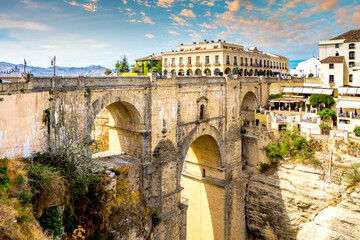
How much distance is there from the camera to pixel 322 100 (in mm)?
30234

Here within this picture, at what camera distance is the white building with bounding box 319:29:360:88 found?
116ft

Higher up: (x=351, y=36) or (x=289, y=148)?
(x=351, y=36)

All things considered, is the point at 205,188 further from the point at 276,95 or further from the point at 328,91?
the point at 328,91

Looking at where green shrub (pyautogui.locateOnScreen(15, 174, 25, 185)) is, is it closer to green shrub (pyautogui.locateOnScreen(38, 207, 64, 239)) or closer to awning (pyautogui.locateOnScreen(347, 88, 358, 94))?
green shrub (pyautogui.locateOnScreen(38, 207, 64, 239))

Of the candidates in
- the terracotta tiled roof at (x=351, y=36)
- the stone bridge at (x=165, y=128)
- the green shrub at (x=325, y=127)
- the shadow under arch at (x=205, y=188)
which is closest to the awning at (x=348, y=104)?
the green shrub at (x=325, y=127)

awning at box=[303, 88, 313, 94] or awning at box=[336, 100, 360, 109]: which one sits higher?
awning at box=[303, 88, 313, 94]

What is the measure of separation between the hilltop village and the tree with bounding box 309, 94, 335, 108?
12 cm

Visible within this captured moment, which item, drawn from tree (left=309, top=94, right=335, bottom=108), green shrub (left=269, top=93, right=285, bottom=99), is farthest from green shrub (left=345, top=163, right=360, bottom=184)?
green shrub (left=269, top=93, right=285, bottom=99)

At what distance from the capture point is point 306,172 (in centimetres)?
2389

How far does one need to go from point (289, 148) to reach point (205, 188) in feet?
27.0

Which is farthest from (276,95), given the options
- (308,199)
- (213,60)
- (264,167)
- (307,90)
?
(308,199)

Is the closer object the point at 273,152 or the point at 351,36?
the point at 273,152

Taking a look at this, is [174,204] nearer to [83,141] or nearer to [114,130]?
[114,130]

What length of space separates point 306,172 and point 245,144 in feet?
18.3
